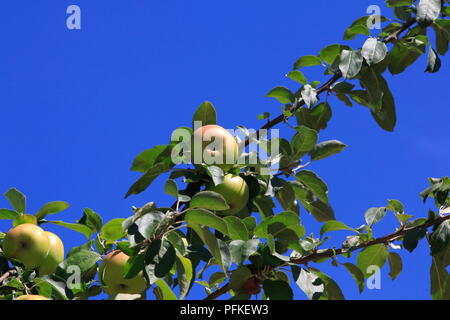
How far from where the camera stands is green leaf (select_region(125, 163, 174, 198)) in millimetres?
2152

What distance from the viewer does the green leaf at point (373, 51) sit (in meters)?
2.52

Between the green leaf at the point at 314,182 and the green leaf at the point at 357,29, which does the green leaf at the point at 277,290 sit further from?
the green leaf at the point at 357,29

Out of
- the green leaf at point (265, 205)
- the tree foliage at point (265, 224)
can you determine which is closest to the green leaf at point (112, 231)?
the tree foliage at point (265, 224)

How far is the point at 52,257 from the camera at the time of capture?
2.46 meters

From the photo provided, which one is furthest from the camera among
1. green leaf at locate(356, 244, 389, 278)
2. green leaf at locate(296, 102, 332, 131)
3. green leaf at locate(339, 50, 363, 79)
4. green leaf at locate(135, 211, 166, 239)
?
green leaf at locate(296, 102, 332, 131)

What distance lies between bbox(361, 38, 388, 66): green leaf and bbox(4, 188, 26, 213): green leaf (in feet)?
4.43

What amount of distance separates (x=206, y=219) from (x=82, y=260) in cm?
52

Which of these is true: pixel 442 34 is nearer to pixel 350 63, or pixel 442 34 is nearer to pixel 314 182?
pixel 350 63

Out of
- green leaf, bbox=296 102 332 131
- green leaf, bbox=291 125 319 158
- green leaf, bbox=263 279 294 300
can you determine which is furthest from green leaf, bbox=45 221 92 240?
green leaf, bbox=296 102 332 131

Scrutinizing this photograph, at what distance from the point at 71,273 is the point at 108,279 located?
119 millimetres

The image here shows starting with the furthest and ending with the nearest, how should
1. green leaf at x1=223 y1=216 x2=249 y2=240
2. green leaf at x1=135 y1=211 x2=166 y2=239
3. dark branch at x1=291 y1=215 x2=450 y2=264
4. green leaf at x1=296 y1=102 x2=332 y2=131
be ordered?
1. green leaf at x1=296 y1=102 x2=332 y2=131
2. dark branch at x1=291 y1=215 x2=450 y2=264
3. green leaf at x1=223 y1=216 x2=249 y2=240
4. green leaf at x1=135 y1=211 x2=166 y2=239

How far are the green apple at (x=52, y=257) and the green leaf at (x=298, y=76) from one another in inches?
42.0

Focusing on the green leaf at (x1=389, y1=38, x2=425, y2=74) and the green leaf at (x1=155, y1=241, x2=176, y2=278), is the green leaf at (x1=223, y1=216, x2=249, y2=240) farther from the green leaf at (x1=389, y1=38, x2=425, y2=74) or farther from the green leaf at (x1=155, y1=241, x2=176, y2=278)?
the green leaf at (x1=389, y1=38, x2=425, y2=74)

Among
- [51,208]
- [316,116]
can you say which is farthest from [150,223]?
[316,116]
